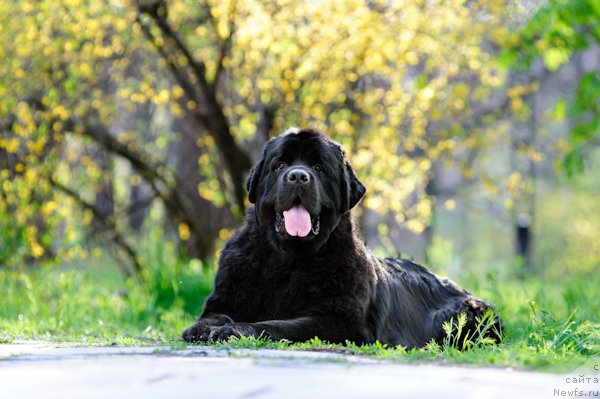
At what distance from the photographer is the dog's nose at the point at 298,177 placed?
5516 millimetres

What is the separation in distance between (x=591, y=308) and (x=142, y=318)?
13.2 feet

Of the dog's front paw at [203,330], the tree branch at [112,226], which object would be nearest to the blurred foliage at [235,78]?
the tree branch at [112,226]

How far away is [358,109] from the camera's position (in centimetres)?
1084

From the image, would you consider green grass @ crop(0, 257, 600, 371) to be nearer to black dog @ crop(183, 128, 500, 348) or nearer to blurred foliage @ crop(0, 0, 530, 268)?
black dog @ crop(183, 128, 500, 348)

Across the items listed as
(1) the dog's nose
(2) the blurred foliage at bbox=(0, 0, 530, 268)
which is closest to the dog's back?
(1) the dog's nose

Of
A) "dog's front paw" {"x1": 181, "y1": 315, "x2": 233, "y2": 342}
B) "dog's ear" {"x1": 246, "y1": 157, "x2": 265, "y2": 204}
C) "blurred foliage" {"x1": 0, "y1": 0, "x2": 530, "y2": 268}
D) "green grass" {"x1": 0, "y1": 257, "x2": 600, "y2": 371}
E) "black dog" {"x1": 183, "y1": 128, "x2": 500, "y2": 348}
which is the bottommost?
"green grass" {"x1": 0, "y1": 257, "x2": 600, "y2": 371}

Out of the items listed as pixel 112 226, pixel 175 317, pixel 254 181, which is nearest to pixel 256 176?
pixel 254 181

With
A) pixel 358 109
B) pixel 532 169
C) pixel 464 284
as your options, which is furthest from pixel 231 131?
pixel 532 169

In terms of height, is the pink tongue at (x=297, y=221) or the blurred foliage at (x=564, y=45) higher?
the blurred foliage at (x=564, y=45)

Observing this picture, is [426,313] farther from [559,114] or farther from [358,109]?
[559,114]

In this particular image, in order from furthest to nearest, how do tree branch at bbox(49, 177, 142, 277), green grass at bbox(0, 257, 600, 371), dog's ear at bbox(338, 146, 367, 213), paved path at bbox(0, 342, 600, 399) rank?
tree branch at bbox(49, 177, 142, 277)
dog's ear at bbox(338, 146, 367, 213)
green grass at bbox(0, 257, 600, 371)
paved path at bbox(0, 342, 600, 399)

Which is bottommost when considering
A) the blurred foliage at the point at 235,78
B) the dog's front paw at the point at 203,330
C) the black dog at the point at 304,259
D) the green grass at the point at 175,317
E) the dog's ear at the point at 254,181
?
the green grass at the point at 175,317

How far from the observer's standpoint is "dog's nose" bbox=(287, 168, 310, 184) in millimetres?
5516

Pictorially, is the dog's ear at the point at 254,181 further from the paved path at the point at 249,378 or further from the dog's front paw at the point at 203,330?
the paved path at the point at 249,378
